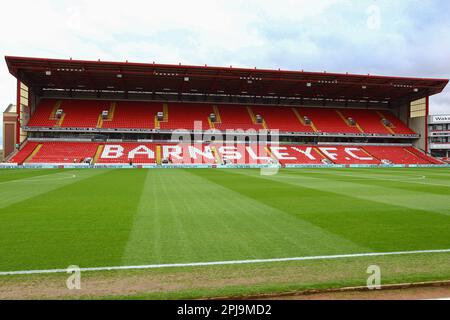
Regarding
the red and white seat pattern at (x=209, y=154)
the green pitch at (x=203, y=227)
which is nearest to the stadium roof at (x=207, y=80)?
the red and white seat pattern at (x=209, y=154)

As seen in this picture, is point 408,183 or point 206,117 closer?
point 408,183

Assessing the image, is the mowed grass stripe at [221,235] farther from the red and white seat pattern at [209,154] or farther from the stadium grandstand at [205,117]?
the red and white seat pattern at [209,154]

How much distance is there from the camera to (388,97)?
195 ft

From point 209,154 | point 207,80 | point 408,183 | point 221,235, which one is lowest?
point 221,235

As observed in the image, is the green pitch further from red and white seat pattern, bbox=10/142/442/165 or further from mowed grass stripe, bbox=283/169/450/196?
red and white seat pattern, bbox=10/142/442/165

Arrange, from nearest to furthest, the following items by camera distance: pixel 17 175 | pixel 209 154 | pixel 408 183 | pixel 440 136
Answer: pixel 408 183
pixel 17 175
pixel 209 154
pixel 440 136

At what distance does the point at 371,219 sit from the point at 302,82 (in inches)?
1673

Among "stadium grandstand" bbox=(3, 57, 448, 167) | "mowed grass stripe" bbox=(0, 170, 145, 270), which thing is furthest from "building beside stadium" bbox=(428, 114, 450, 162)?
"mowed grass stripe" bbox=(0, 170, 145, 270)

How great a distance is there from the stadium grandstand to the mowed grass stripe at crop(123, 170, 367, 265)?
32141 mm

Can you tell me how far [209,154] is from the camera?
46.7 m

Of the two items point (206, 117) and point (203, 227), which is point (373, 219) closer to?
point (203, 227)

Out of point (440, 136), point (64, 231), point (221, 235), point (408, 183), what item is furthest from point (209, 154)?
point (440, 136)

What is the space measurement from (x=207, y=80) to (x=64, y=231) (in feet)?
141

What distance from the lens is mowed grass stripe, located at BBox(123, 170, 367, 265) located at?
6.86m
